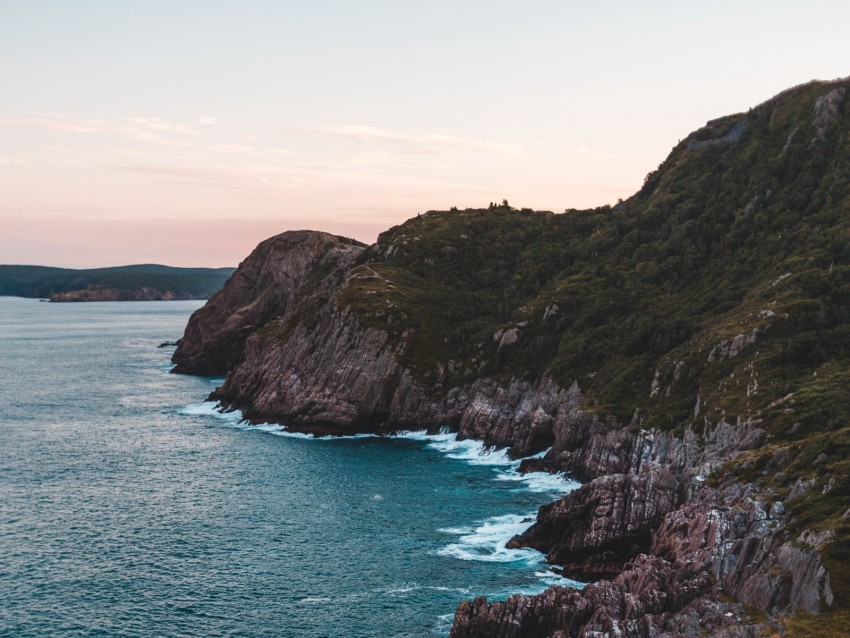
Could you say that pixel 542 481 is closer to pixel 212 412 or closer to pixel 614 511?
pixel 614 511

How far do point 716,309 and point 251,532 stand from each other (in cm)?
8775

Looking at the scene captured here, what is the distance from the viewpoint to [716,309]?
449 feet

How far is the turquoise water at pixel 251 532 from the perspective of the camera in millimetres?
71562

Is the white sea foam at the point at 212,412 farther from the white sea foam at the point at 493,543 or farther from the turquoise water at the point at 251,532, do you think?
the white sea foam at the point at 493,543

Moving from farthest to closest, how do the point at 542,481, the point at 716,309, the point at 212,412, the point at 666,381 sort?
the point at 212,412 < the point at 716,309 < the point at 666,381 < the point at 542,481

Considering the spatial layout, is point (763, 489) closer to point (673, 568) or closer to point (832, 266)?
point (673, 568)

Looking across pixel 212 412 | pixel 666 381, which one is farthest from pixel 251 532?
pixel 212 412

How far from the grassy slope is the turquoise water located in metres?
23.7

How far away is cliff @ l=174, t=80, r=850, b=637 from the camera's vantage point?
62656 millimetres

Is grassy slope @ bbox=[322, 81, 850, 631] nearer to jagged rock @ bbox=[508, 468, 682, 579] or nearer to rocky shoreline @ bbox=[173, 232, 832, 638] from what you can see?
rocky shoreline @ bbox=[173, 232, 832, 638]

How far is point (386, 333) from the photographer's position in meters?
166

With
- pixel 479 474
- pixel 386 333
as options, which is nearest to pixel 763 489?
pixel 479 474

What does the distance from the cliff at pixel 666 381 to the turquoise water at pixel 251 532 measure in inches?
346

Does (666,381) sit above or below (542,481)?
above
